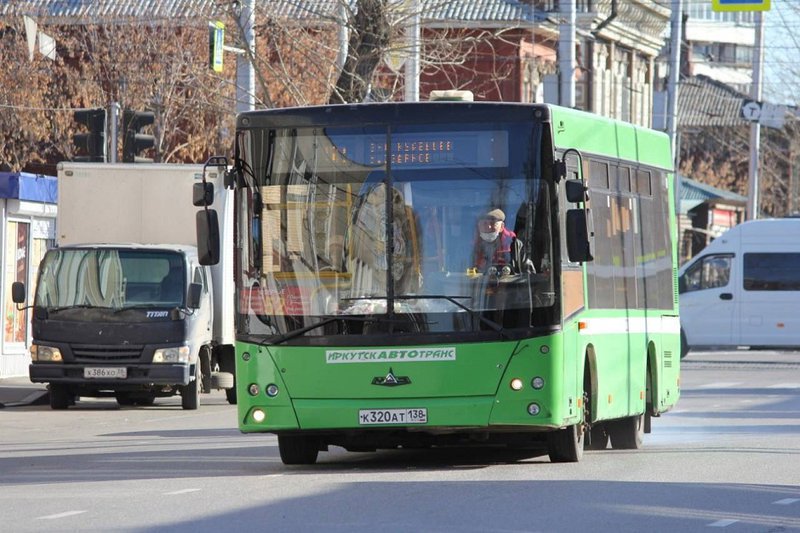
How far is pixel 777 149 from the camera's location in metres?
75.2

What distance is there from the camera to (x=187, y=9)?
4244 centimetres

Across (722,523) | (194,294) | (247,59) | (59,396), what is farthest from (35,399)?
(722,523)

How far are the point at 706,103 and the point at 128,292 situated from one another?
6785 centimetres

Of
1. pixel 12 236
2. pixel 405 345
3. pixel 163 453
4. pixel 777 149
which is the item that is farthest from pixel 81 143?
pixel 777 149

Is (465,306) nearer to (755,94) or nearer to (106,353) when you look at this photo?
(106,353)

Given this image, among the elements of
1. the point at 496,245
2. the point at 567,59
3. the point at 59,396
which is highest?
the point at 567,59

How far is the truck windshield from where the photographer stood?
23734 millimetres

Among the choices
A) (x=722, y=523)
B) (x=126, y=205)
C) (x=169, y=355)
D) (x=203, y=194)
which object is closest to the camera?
(x=722, y=523)

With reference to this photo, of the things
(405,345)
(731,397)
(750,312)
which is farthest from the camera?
(750,312)

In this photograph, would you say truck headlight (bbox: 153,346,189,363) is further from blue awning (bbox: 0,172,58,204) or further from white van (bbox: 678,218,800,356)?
white van (bbox: 678,218,800,356)

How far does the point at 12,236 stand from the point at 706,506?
19782 mm

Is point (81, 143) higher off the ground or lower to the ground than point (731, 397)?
higher

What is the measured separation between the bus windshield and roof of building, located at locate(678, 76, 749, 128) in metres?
69.9

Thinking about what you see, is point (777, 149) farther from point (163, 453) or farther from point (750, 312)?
point (163, 453)
